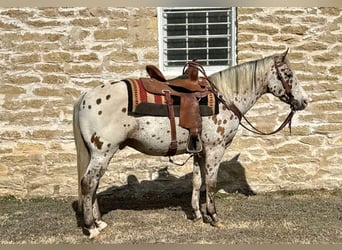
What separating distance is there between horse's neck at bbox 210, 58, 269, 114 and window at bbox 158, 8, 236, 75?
1.66m

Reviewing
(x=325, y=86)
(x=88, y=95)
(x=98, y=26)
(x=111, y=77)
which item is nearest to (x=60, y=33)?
(x=98, y=26)

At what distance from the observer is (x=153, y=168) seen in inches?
255

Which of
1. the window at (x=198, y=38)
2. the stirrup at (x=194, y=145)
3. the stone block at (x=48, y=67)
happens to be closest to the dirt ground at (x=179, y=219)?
the stirrup at (x=194, y=145)

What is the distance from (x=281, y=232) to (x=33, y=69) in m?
4.20

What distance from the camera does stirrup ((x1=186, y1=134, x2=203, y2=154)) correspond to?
4684mm

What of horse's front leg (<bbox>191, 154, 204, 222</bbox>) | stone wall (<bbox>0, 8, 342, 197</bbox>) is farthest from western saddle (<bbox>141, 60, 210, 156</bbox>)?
stone wall (<bbox>0, 8, 342, 197</bbox>)

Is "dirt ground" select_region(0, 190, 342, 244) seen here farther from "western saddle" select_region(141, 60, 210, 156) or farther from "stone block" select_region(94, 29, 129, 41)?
"stone block" select_region(94, 29, 129, 41)

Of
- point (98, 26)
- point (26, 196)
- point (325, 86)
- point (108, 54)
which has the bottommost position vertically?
point (26, 196)

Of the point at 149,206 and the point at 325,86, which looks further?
the point at 325,86

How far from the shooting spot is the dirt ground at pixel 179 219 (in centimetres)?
455

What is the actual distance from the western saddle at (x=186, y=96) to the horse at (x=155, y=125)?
0.08m

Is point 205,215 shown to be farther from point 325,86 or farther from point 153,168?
point 325,86

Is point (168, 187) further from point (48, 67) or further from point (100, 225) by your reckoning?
point (48, 67)

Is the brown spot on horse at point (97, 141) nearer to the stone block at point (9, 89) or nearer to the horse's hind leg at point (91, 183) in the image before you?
the horse's hind leg at point (91, 183)
